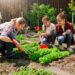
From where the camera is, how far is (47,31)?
10.8m

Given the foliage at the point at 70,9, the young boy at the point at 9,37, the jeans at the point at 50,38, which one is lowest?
the foliage at the point at 70,9

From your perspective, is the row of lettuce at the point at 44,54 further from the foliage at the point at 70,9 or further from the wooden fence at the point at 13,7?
the foliage at the point at 70,9

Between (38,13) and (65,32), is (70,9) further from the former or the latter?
(65,32)

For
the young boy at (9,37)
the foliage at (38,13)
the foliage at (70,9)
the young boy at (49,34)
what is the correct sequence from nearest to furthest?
1. the young boy at (9,37)
2. the young boy at (49,34)
3. the foliage at (38,13)
4. the foliage at (70,9)

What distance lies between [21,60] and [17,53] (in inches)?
17.1

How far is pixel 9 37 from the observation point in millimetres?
9312

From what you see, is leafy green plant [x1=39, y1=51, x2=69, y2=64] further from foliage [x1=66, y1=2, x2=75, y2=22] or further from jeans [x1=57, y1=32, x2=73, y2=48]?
foliage [x1=66, y1=2, x2=75, y2=22]

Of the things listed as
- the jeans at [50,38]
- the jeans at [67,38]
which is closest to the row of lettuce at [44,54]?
the jeans at [67,38]

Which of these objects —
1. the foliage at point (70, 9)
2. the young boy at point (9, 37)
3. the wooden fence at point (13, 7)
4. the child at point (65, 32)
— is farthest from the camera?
the foliage at point (70, 9)

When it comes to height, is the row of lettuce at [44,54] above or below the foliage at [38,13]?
above

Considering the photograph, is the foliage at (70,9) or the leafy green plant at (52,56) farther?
the foliage at (70,9)

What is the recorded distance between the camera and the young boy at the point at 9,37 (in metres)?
9.05

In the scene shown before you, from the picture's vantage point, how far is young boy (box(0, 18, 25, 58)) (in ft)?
29.7

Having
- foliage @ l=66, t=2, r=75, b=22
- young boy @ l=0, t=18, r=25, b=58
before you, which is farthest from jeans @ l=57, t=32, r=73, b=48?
foliage @ l=66, t=2, r=75, b=22
